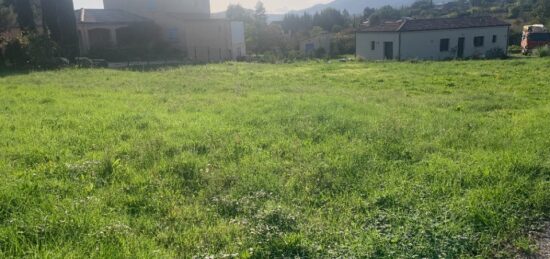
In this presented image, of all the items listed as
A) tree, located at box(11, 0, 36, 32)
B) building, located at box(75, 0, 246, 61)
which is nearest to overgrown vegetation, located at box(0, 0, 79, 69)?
tree, located at box(11, 0, 36, 32)

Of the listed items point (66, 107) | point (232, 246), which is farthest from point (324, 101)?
point (232, 246)

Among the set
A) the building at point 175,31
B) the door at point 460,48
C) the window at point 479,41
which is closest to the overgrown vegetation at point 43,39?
the building at point 175,31

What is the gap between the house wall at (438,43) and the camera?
1350 inches

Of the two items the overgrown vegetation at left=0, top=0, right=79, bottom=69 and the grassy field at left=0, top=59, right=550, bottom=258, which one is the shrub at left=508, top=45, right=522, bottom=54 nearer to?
the grassy field at left=0, top=59, right=550, bottom=258

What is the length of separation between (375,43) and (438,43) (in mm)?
5162

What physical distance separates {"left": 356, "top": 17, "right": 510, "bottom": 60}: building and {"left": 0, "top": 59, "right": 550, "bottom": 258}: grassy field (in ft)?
86.2

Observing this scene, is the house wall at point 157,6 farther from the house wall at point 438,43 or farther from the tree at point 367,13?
the tree at point 367,13

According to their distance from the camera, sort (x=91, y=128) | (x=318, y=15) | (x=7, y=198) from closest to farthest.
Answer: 1. (x=7, y=198)
2. (x=91, y=128)
3. (x=318, y=15)

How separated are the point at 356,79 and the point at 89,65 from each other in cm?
1526

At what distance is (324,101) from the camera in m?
10.1

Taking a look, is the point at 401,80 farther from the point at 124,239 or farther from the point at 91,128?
the point at 124,239

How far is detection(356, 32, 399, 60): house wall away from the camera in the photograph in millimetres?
Result: 34781

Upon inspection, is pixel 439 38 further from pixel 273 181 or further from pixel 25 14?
pixel 273 181

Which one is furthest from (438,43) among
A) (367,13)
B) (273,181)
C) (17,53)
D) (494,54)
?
(367,13)
